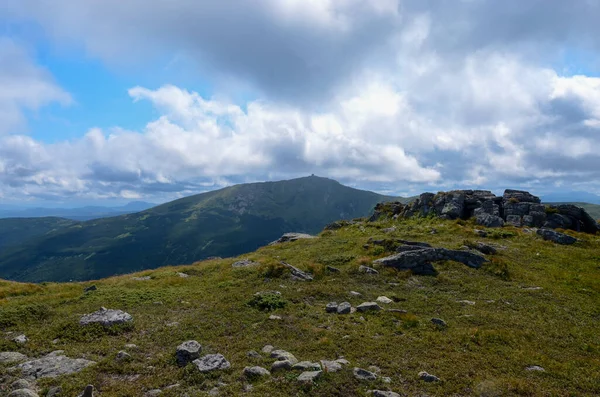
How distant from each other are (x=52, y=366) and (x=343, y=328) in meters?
14.0

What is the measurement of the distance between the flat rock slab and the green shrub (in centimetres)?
983

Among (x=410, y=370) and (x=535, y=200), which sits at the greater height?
(x=535, y=200)

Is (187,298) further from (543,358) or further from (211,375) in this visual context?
(543,358)

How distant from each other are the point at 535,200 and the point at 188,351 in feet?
219

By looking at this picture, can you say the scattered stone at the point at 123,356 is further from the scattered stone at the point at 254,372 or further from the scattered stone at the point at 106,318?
the scattered stone at the point at 254,372

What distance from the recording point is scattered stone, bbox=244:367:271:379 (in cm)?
1339

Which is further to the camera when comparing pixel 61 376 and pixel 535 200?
pixel 535 200

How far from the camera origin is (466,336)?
Result: 17.8m

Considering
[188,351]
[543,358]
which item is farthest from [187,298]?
[543,358]

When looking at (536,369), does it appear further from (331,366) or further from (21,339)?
(21,339)

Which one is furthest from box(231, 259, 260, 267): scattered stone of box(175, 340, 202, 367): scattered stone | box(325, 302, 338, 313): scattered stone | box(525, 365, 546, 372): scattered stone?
box(525, 365, 546, 372): scattered stone

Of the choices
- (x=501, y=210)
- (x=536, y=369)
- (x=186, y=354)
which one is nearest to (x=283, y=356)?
(x=186, y=354)

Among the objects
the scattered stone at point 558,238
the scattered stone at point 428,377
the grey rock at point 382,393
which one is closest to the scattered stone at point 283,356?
the grey rock at point 382,393

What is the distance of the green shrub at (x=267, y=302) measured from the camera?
2183cm
